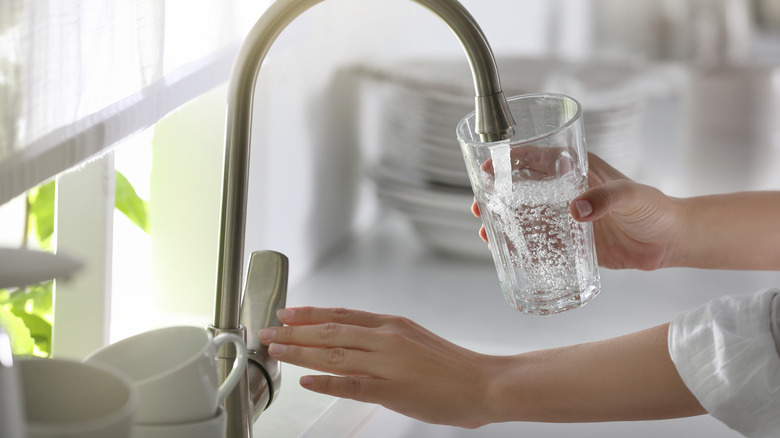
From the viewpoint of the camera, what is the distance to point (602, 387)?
80 cm

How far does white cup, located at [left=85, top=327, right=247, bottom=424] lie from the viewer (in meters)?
0.56

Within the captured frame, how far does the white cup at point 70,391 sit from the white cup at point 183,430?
0.07m

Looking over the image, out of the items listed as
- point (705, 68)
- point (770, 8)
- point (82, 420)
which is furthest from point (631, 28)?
point (82, 420)

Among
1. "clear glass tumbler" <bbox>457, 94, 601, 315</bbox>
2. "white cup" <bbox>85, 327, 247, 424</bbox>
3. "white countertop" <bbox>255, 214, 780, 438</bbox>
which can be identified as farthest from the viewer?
"white countertop" <bbox>255, 214, 780, 438</bbox>

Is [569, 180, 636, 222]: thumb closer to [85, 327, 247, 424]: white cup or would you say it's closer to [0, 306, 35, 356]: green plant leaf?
[85, 327, 247, 424]: white cup

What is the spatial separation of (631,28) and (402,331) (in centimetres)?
257

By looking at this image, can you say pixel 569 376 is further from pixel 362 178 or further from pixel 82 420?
pixel 362 178

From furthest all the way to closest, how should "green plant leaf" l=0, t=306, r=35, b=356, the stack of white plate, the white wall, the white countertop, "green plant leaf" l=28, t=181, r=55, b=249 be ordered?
the stack of white plate → the white countertop → the white wall → "green plant leaf" l=28, t=181, r=55, b=249 → "green plant leaf" l=0, t=306, r=35, b=356

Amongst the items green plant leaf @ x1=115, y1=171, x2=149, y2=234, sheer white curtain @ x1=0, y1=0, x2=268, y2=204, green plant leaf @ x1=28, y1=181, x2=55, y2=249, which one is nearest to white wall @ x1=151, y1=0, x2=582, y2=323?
green plant leaf @ x1=115, y1=171, x2=149, y2=234

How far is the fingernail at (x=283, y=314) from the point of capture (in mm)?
777

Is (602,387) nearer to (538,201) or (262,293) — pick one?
(538,201)

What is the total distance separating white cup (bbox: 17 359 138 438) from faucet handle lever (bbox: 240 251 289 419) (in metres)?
0.26

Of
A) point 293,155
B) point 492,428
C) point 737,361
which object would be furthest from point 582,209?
point 293,155

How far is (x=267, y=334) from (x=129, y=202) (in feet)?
1.23
